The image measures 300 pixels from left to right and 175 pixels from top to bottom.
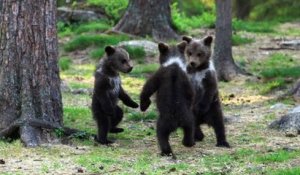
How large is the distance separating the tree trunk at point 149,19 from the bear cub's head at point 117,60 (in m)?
10.2

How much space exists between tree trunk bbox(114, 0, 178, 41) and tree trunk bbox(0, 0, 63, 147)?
1093 centimetres

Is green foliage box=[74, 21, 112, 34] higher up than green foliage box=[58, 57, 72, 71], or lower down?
higher up

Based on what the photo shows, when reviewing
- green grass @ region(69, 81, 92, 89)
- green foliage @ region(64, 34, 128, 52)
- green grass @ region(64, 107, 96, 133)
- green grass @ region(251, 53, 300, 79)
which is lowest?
green grass @ region(64, 107, 96, 133)

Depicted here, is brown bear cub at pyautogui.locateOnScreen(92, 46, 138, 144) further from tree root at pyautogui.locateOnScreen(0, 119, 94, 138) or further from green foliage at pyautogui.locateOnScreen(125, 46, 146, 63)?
green foliage at pyautogui.locateOnScreen(125, 46, 146, 63)

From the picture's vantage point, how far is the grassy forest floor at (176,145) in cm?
889

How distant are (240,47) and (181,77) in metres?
11.8

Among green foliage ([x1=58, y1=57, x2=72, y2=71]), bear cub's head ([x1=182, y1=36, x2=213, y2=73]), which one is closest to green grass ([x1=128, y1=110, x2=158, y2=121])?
bear cub's head ([x1=182, y1=36, x2=213, y2=73])

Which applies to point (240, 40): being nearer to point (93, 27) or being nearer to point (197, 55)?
point (93, 27)

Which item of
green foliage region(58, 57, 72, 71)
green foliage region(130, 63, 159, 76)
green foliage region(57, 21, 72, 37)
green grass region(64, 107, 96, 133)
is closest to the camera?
green grass region(64, 107, 96, 133)

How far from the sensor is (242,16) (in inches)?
1288

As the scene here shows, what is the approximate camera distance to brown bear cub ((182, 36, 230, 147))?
35.1 feet

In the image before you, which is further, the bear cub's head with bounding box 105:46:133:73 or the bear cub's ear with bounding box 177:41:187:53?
the bear cub's head with bounding box 105:46:133:73

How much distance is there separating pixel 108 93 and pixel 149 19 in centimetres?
1088

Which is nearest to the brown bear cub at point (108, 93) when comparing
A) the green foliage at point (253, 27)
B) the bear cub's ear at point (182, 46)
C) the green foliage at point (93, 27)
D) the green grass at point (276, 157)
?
the bear cub's ear at point (182, 46)
